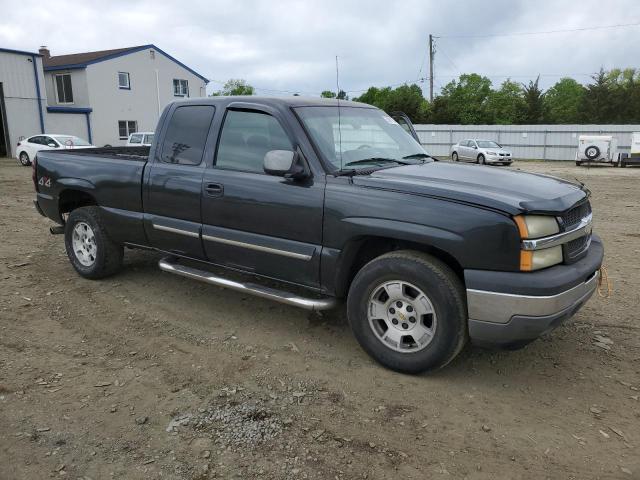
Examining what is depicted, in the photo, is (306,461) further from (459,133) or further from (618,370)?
(459,133)

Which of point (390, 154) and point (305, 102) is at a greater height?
point (305, 102)

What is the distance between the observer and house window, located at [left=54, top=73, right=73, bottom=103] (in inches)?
1395

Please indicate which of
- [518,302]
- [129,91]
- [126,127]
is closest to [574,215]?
[518,302]

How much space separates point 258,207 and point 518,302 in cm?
206

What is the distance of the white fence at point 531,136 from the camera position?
105ft

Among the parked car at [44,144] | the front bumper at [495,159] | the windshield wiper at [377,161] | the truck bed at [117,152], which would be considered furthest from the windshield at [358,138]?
the front bumper at [495,159]

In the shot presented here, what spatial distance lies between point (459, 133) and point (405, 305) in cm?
3436

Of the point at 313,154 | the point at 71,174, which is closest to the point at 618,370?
the point at 313,154

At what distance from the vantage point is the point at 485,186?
3.63 m

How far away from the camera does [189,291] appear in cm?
561

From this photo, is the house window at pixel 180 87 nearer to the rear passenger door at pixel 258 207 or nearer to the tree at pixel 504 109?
the tree at pixel 504 109

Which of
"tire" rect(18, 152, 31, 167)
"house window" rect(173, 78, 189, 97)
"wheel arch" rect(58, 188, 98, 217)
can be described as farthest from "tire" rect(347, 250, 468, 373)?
"house window" rect(173, 78, 189, 97)

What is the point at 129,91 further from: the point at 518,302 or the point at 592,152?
the point at 518,302

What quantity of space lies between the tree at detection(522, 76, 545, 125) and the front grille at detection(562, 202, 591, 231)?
50.9m
